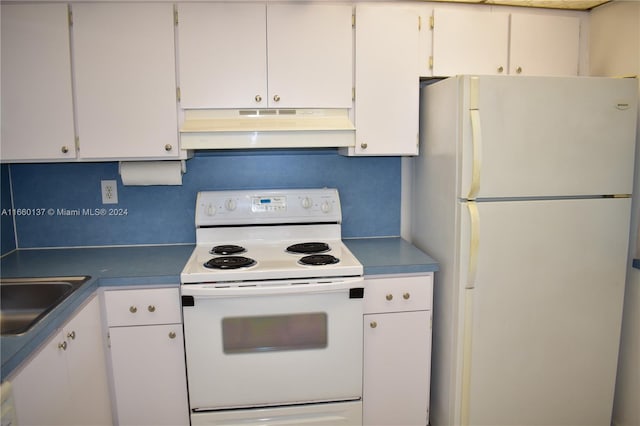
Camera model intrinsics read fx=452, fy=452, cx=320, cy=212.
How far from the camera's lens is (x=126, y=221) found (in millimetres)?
2514

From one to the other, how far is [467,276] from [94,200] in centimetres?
198

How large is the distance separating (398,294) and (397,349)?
0.89ft

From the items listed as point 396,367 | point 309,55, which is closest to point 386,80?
point 309,55

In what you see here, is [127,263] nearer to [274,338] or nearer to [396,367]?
[274,338]

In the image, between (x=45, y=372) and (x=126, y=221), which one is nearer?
(x=45, y=372)

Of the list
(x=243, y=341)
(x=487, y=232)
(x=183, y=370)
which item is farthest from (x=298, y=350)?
(x=487, y=232)

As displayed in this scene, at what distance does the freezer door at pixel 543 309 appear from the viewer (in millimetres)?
1957

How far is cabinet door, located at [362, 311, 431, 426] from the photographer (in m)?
2.14

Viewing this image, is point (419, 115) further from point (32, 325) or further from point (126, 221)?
point (32, 325)

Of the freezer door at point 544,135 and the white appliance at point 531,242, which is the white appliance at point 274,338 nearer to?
the white appliance at point 531,242

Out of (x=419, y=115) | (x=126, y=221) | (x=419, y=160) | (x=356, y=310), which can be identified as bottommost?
(x=356, y=310)

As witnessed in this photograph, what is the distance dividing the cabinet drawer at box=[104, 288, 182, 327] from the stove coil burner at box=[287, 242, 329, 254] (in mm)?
601

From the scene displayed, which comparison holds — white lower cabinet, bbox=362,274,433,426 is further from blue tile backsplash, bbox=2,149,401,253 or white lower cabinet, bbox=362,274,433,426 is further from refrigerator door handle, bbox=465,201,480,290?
blue tile backsplash, bbox=2,149,401,253

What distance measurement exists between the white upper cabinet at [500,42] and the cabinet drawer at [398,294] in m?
1.05
